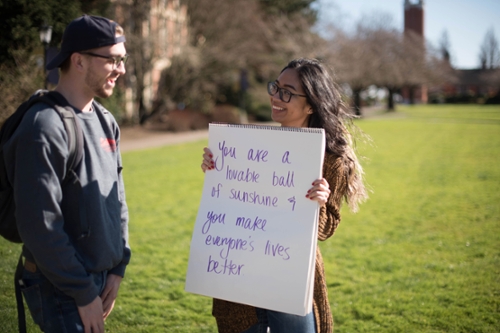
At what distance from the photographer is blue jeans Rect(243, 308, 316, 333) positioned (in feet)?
7.68

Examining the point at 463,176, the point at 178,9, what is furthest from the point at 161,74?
the point at 463,176

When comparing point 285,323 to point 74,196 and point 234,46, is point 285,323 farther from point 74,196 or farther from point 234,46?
point 234,46

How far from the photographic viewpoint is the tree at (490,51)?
88.2 metres

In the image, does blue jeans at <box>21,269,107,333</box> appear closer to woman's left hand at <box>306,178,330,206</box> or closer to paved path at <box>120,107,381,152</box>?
woman's left hand at <box>306,178,330,206</box>

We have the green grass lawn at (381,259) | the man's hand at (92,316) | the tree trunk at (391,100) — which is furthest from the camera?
the tree trunk at (391,100)

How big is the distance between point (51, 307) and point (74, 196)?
483 millimetres

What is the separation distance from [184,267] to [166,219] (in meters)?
2.39

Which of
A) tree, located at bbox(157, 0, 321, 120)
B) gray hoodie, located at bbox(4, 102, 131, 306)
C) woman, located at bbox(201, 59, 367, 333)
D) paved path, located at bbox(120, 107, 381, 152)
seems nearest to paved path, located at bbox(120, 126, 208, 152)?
paved path, located at bbox(120, 107, 381, 152)

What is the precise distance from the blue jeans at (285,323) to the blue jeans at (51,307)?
0.92m

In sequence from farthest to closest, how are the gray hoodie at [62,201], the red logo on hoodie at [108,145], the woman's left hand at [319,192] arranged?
1. the woman's left hand at [319,192]
2. the red logo on hoodie at [108,145]
3. the gray hoodie at [62,201]

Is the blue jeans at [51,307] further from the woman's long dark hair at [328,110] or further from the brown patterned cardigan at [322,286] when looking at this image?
the woman's long dark hair at [328,110]

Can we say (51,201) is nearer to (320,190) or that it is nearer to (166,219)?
(320,190)

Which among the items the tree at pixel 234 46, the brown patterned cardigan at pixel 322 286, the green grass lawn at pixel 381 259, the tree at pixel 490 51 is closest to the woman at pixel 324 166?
the brown patterned cardigan at pixel 322 286

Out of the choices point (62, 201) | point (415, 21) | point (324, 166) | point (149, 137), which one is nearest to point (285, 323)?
point (324, 166)
